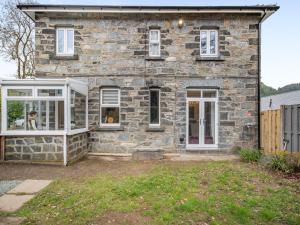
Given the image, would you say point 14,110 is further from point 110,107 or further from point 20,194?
point 20,194

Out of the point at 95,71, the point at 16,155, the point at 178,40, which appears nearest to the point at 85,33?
the point at 95,71

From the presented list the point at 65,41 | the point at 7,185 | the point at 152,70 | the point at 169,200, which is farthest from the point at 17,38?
the point at 169,200

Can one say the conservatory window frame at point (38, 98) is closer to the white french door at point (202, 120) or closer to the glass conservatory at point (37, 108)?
the glass conservatory at point (37, 108)

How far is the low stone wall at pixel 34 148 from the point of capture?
991 centimetres

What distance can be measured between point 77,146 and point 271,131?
824 cm

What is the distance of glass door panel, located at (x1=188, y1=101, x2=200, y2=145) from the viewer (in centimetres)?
1262

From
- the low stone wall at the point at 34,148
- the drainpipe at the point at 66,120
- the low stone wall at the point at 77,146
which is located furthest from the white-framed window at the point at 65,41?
the low stone wall at the point at 34,148

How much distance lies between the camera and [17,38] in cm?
2184

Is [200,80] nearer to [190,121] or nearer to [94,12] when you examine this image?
[190,121]

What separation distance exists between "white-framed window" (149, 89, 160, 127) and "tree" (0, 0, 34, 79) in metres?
14.0

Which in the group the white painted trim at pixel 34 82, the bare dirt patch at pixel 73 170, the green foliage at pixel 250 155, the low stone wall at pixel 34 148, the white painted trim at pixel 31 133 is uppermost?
the white painted trim at pixel 34 82

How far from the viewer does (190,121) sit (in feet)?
41.7

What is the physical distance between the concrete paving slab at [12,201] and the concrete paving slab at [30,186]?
336mm

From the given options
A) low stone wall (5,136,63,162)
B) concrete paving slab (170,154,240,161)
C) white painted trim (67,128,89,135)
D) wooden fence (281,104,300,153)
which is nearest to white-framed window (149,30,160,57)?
white painted trim (67,128,89,135)
